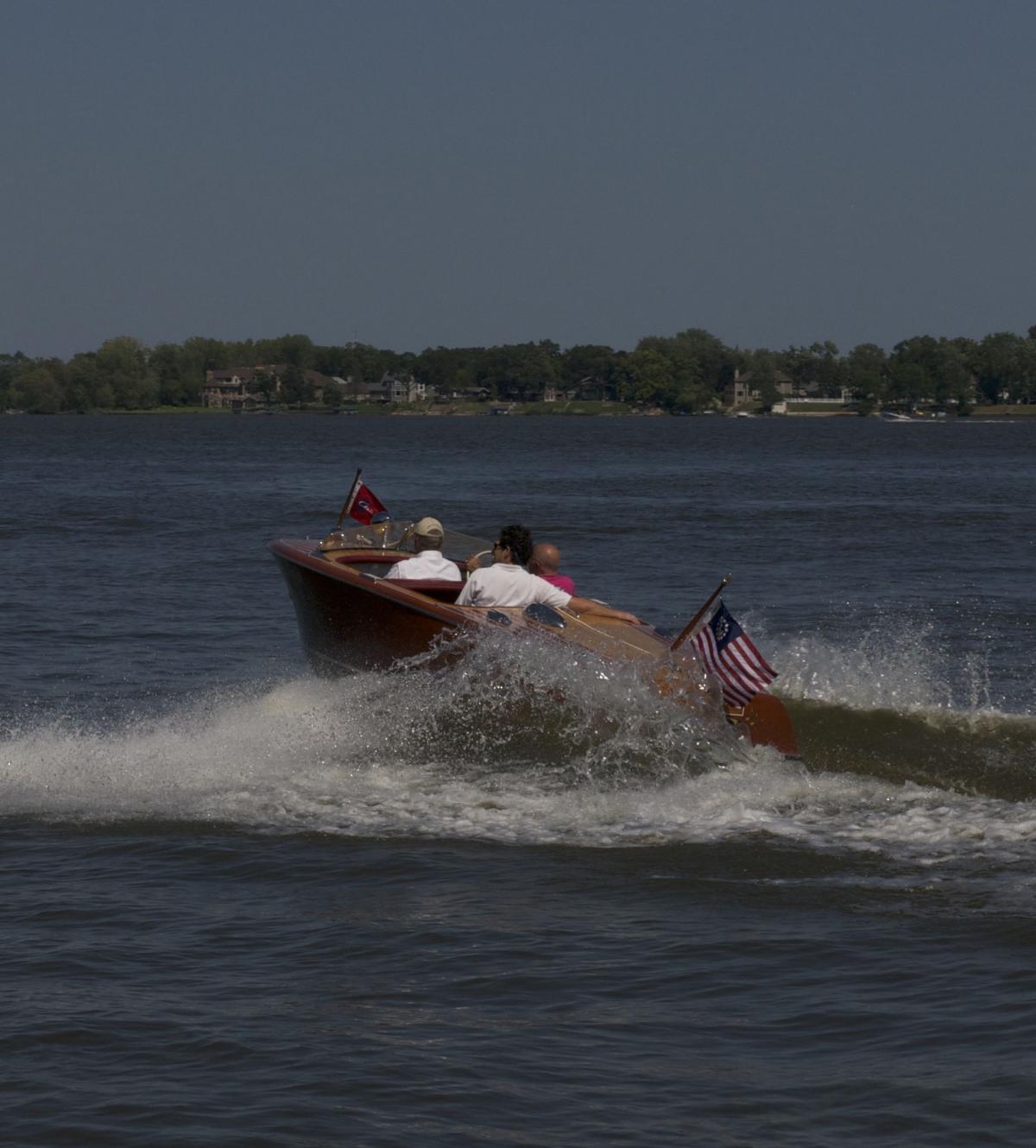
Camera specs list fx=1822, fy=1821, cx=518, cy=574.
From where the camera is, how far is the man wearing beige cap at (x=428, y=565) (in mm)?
13047

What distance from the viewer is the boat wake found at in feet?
32.7

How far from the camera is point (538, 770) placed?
11266 mm

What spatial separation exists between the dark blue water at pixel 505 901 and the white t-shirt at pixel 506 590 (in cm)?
59

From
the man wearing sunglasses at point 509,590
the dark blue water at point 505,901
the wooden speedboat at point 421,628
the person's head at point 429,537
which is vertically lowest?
the dark blue water at point 505,901

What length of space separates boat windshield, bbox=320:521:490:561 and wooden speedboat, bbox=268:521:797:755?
104 millimetres

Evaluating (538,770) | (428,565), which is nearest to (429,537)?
(428,565)

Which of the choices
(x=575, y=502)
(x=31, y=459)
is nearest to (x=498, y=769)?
(x=575, y=502)

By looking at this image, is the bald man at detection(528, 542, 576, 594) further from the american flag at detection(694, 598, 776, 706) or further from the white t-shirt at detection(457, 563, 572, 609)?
the american flag at detection(694, 598, 776, 706)

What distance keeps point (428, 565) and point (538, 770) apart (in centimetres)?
235

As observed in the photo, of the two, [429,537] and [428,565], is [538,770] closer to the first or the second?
[428,565]

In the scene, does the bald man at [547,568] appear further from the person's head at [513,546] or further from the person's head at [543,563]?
the person's head at [513,546]

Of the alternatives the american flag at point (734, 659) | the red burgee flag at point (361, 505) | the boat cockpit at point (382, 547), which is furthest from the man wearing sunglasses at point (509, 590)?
the red burgee flag at point (361, 505)

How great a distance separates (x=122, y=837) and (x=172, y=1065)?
3.40 m

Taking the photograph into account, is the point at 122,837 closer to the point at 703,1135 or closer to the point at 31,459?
the point at 703,1135
